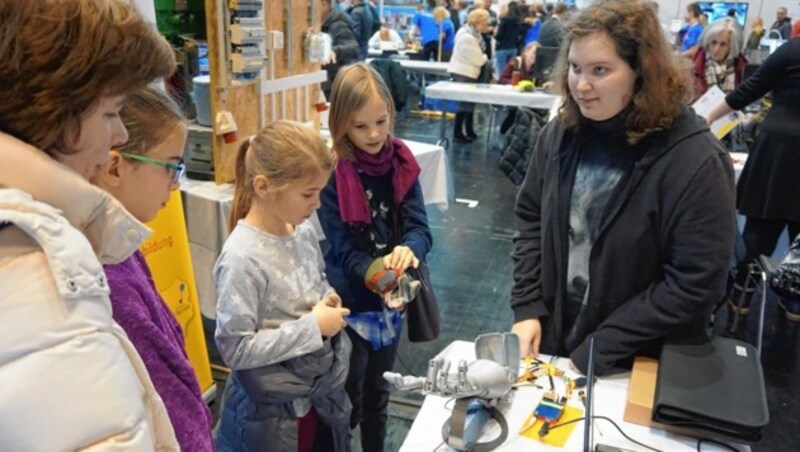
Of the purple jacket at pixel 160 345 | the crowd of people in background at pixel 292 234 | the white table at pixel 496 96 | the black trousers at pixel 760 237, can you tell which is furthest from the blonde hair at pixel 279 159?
the white table at pixel 496 96

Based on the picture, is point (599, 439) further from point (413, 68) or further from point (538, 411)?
point (413, 68)

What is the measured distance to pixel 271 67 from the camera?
9.09 ft

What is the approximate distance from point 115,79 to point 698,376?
1142mm

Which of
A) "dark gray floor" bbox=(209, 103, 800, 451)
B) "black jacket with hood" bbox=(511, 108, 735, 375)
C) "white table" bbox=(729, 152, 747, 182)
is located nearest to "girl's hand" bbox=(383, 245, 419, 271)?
"black jacket with hood" bbox=(511, 108, 735, 375)

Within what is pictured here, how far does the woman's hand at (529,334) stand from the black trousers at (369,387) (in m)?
0.47

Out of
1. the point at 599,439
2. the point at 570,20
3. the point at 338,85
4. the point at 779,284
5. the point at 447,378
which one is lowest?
the point at 779,284

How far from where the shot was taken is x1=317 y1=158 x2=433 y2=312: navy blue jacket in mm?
1682

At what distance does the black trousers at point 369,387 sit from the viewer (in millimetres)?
1759

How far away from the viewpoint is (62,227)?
57 centimetres

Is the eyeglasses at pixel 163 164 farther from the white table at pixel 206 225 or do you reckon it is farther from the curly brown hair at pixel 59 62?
the white table at pixel 206 225

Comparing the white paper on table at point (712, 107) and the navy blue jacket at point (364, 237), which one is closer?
the navy blue jacket at point (364, 237)

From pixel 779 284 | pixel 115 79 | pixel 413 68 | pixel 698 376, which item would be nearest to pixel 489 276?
pixel 779 284

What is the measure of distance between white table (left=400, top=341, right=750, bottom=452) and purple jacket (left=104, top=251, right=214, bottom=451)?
0.37m

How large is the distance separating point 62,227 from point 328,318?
2.77 ft
